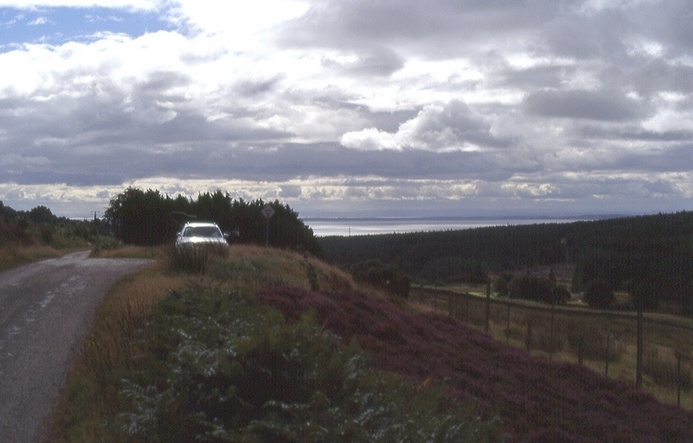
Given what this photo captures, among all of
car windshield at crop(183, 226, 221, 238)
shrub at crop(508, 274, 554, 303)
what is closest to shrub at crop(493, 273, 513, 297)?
shrub at crop(508, 274, 554, 303)

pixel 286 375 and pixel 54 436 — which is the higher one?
pixel 286 375

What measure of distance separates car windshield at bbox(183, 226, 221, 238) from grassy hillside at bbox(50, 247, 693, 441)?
482 inches

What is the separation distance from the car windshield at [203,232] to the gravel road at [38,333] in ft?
23.7

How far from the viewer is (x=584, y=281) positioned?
70.8m

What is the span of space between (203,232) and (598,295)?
35.9 metres

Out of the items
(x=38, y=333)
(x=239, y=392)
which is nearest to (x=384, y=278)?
(x=38, y=333)

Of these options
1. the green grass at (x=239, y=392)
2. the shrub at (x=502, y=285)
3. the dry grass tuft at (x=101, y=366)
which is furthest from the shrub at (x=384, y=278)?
the shrub at (x=502, y=285)

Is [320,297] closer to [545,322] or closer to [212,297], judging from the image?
[212,297]

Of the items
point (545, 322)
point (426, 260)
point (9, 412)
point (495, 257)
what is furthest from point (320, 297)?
point (495, 257)

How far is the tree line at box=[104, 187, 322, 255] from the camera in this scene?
55.3 m

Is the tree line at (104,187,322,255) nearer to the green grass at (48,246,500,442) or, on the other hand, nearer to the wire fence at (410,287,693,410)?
the wire fence at (410,287,693,410)

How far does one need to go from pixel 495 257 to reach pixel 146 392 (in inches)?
3732

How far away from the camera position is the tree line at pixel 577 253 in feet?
217

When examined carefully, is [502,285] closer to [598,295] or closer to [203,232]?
[598,295]
